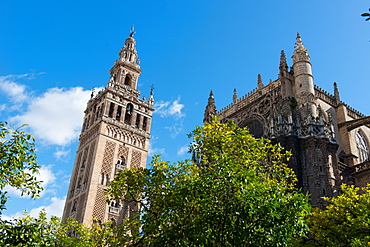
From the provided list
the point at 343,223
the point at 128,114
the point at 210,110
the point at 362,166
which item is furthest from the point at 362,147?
the point at 128,114

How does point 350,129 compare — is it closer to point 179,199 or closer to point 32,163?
point 179,199

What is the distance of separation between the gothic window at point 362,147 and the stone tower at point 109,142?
2224 cm

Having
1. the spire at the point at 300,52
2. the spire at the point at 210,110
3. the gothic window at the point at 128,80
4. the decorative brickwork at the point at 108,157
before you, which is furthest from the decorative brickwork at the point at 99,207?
the spire at the point at 300,52

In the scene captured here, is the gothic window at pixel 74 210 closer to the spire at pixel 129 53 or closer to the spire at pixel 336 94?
the spire at pixel 129 53

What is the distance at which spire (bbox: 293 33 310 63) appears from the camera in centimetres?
3102

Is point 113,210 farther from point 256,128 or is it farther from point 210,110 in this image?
point 256,128

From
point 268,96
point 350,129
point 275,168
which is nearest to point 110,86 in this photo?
point 268,96

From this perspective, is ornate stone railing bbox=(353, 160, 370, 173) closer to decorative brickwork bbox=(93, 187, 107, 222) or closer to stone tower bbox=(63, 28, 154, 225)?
stone tower bbox=(63, 28, 154, 225)

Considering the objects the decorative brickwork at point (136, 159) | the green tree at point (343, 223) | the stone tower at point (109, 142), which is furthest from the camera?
the decorative brickwork at point (136, 159)

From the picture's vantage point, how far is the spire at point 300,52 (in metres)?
31.0

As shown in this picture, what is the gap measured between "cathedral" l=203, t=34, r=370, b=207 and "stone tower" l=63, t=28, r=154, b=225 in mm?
11578

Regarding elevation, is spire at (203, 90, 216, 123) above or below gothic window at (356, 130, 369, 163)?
above

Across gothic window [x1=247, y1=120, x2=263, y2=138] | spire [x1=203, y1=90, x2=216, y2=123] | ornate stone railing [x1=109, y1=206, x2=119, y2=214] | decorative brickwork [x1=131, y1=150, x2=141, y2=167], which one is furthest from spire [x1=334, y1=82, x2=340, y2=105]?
ornate stone railing [x1=109, y1=206, x2=119, y2=214]

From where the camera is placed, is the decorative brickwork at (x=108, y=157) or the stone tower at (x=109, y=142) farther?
the decorative brickwork at (x=108, y=157)
